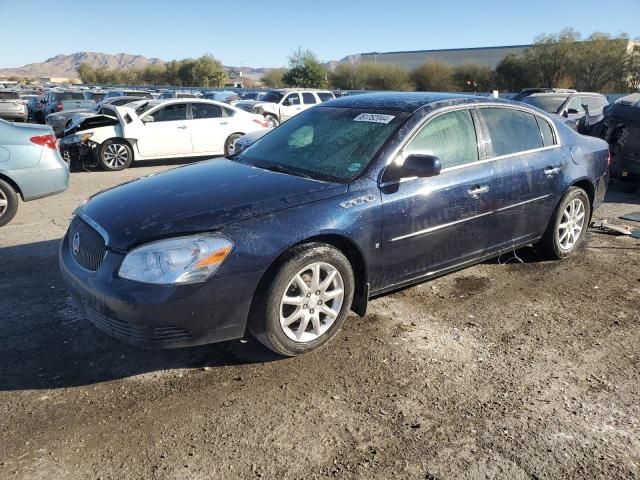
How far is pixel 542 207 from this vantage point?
485 cm

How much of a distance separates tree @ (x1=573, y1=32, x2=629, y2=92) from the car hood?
2096 inches

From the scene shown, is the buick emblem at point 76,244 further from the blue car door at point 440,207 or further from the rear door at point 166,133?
the rear door at point 166,133

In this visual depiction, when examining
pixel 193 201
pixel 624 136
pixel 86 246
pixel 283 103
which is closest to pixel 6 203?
pixel 86 246

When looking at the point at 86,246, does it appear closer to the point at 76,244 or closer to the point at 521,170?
the point at 76,244

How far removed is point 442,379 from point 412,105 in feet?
6.92

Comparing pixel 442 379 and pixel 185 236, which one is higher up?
pixel 185 236

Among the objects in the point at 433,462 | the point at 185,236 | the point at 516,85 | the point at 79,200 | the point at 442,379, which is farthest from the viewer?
the point at 516,85

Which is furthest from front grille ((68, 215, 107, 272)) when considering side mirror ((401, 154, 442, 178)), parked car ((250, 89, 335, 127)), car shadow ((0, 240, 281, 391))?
parked car ((250, 89, 335, 127))

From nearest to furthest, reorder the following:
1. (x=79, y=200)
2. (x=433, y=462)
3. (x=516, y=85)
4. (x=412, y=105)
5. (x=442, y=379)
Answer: (x=433, y=462)
(x=442, y=379)
(x=412, y=105)
(x=79, y=200)
(x=516, y=85)

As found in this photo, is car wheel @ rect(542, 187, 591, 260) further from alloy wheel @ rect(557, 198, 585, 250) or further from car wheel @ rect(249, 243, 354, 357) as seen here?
car wheel @ rect(249, 243, 354, 357)

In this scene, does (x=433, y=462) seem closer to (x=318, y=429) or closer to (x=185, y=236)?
(x=318, y=429)

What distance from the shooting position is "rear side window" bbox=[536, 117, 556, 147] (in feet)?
16.3

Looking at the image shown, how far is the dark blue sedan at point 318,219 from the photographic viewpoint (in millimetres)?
2998

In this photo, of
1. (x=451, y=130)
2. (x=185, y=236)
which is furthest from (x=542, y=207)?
(x=185, y=236)
